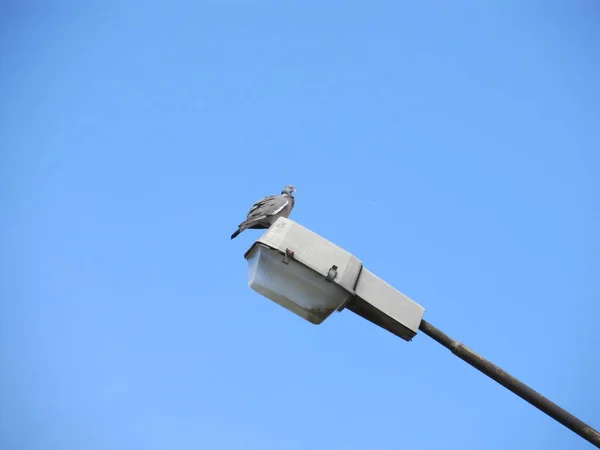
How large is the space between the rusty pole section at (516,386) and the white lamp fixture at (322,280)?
0.15 m

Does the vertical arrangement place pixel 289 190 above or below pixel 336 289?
above

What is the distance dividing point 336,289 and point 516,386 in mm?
843

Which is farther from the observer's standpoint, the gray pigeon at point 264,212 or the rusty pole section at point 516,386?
the gray pigeon at point 264,212

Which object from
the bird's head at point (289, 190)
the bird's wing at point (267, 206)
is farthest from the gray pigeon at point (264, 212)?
the bird's head at point (289, 190)

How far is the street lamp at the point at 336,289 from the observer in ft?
9.09

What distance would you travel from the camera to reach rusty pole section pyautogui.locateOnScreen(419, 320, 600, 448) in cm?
267

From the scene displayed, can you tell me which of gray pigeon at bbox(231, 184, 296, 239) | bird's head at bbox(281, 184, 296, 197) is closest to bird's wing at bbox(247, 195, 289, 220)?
gray pigeon at bbox(231, 184, 296, 239)

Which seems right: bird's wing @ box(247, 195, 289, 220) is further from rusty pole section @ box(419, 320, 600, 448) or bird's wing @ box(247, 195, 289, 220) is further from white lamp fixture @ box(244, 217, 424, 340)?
rusty pole section @ box(419, 320, 600, 448)

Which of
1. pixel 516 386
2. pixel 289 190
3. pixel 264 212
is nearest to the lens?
pixel 516 386

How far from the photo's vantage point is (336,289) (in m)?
2.80

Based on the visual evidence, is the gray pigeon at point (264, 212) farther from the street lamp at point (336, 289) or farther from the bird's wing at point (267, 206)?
the street lamp at point (336, 289)

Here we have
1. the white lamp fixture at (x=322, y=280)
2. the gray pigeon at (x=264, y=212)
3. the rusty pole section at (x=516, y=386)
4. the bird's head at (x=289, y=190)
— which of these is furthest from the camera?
the bird's head at (x=289, y=190)

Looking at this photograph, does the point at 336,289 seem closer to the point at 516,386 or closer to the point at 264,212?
the point at 516,386

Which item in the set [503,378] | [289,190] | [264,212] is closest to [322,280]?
[503,378]
